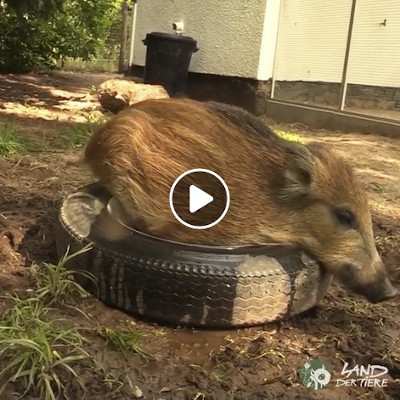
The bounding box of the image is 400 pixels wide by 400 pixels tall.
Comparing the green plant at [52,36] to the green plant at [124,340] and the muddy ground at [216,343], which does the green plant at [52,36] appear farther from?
the green plant at [124,340]

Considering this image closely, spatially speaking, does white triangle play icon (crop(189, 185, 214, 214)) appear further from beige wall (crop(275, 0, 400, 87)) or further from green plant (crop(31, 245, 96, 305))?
beige wall (crop(275, 0, 400, 87))

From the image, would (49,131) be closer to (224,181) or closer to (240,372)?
(224,181)

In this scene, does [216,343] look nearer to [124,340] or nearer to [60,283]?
[124,340]

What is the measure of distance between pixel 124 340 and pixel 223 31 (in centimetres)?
775

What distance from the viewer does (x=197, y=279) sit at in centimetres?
258

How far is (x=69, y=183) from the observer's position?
447 centimetres

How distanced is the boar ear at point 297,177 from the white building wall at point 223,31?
6.29 meters

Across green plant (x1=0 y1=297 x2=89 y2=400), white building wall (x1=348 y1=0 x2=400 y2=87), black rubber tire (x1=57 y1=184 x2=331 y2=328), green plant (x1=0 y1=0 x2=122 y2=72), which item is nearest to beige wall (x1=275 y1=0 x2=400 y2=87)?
white building wall (x1=348 y1=0 x2=400 y2=87)

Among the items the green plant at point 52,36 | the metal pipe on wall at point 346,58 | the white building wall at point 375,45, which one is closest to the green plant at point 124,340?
the white building wall at point 375,45

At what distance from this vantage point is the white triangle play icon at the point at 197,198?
Result: 2857 millimetres

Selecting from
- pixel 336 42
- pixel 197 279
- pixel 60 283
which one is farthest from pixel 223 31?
pixel 197 279

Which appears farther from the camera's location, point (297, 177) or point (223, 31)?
point (223, 31)

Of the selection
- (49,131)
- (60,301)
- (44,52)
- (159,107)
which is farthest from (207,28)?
(60,301)

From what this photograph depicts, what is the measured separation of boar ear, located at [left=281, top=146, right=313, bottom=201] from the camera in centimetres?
292
